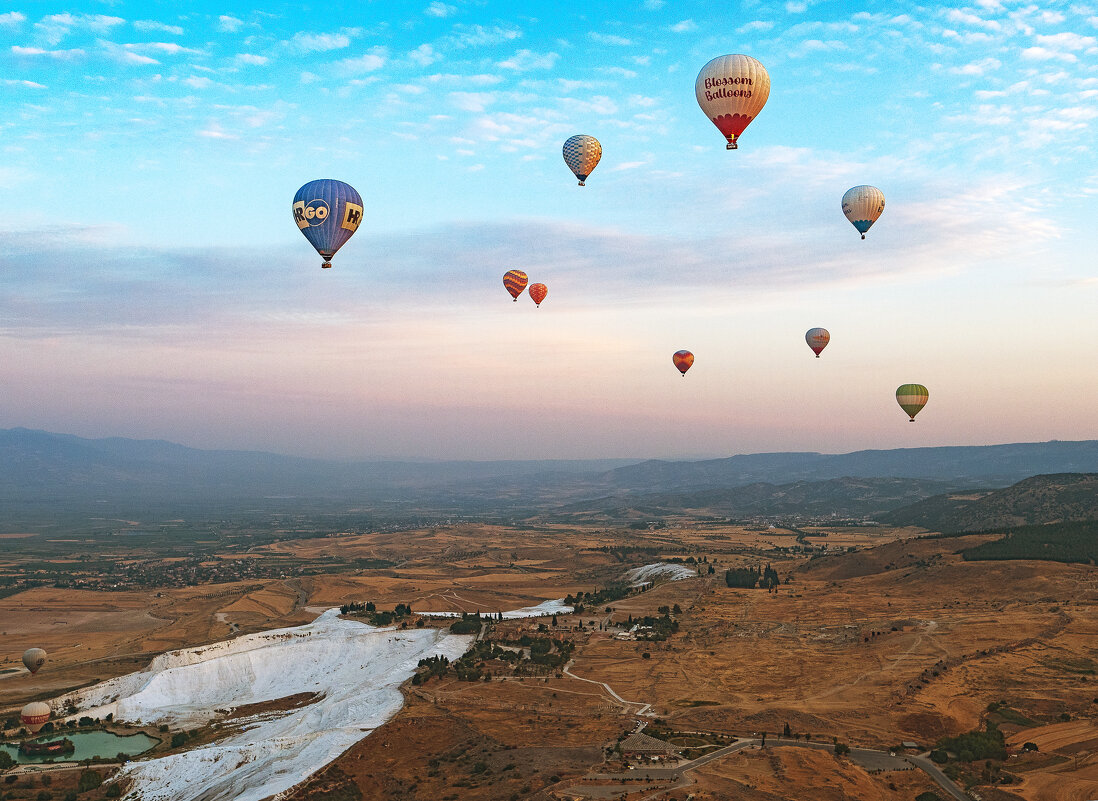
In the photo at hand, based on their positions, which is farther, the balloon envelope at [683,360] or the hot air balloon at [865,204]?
the balloon envelope at [683,360]

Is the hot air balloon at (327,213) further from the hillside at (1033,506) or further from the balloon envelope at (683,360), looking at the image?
the hillside at (1033,506)

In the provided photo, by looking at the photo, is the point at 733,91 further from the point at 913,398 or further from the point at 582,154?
the point at 913,398

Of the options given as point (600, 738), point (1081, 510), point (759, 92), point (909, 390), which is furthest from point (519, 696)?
point (1081, 510)

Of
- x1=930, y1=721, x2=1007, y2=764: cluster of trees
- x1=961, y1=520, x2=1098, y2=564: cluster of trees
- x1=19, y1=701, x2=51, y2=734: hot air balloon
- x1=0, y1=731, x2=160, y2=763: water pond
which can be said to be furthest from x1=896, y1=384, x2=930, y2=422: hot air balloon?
x1=19, y1=701, x2=51, y2=734: hot air balloon

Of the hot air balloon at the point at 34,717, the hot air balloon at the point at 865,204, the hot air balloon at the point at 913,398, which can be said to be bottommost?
the hot air balloon at the point at 34,717

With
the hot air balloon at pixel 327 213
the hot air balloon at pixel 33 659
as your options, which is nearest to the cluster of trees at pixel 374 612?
the hot air balloon at pixel 33 659

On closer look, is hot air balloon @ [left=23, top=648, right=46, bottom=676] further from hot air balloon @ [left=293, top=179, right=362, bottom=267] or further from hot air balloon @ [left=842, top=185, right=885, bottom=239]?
hot air balloon @ [left=842, top=185, right=885, bottom=239]
